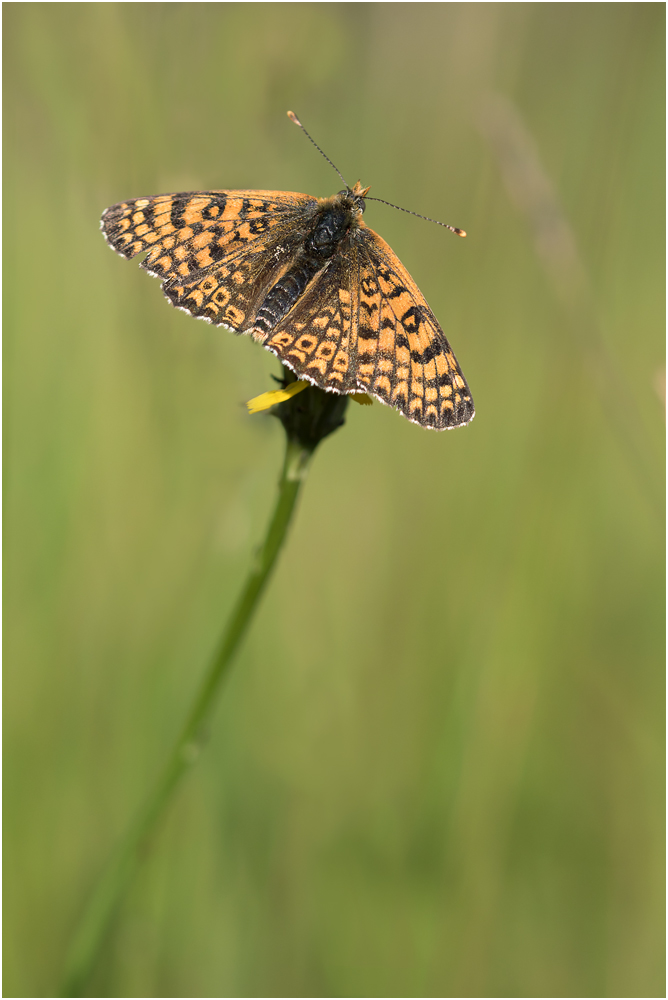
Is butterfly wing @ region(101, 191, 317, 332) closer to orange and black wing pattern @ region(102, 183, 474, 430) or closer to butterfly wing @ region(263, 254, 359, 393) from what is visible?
orange and black wing pattern @ region(102, 183, 474, 430)

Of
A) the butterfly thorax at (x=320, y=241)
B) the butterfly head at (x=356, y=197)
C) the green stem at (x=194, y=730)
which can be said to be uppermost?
the butterfly head at (x=356, y=197)

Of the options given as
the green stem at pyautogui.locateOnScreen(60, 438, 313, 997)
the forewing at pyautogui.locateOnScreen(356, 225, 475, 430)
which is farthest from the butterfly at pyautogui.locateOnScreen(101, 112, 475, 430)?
the green stem at pyautogui.locateOnScreen(60, 438, 313, 997)

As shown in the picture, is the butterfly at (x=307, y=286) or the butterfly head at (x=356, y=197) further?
the butterfly head at (x=356, y=197)

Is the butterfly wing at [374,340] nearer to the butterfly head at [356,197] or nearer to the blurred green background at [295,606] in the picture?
the butterfly head at [356,197]

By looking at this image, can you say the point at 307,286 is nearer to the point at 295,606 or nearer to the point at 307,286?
the point at 307,286

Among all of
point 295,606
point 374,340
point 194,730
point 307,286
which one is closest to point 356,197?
point 307,286

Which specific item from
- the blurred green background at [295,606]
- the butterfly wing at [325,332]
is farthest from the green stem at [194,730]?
the blurred green background at [295,606]

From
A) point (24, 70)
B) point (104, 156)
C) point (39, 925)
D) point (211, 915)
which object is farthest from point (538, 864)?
point (24, 70)
